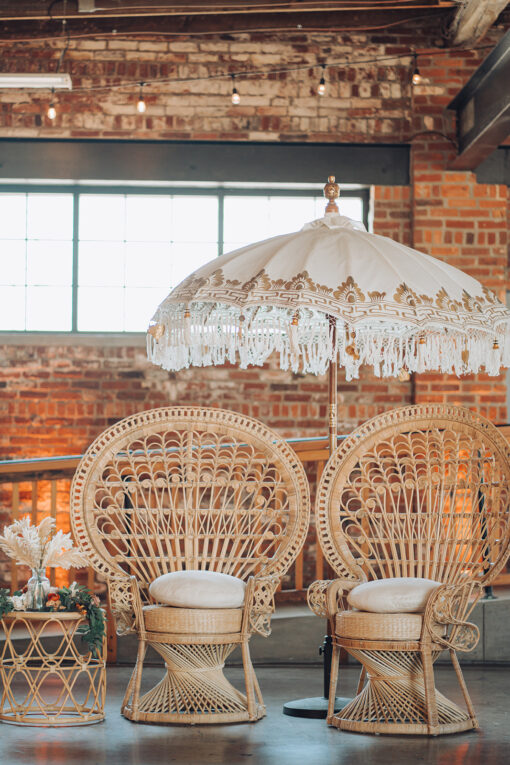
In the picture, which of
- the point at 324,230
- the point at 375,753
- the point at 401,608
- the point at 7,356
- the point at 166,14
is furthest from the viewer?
the point at 7,356

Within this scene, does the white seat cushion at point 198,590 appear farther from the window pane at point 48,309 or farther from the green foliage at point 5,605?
the window pane at point 48,309

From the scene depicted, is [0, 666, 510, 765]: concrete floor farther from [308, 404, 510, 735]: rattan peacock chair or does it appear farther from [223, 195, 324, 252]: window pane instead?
[223, 195, 324, 252]: window pane

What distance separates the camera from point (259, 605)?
3.90 meters

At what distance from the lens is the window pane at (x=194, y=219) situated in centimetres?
732

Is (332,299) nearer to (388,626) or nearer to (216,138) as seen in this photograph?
(388,626)

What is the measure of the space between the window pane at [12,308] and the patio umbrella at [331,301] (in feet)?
9.67

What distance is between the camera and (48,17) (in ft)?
21.5

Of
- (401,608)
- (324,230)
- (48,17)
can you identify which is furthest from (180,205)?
(401,608)

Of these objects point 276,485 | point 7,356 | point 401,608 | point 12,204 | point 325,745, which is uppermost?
point 12,204

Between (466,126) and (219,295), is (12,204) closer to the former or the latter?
(466,126)

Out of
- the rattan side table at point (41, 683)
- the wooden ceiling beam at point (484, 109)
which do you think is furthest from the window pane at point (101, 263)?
the rattan side table at point (41, 683)

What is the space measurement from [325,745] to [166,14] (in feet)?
15.3

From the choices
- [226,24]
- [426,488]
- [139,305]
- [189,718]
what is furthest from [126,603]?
[226,24]

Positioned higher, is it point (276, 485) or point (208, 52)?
point (208, 52)
